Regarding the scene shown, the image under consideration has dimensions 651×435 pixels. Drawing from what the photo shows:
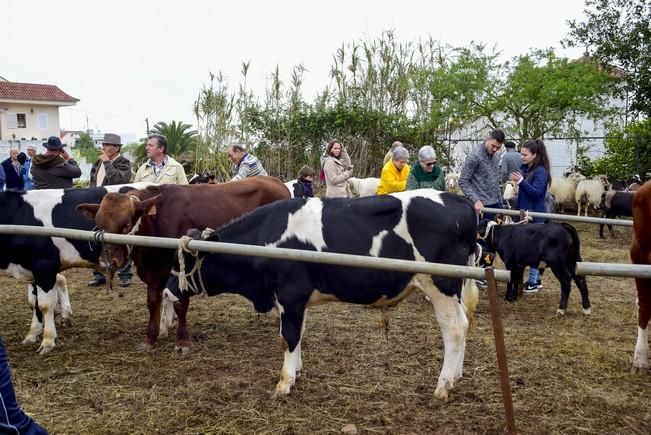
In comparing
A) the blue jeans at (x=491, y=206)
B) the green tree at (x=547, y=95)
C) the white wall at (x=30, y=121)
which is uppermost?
the white wall at (x=30, y=121)

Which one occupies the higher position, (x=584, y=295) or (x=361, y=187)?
(x=361, y=187)

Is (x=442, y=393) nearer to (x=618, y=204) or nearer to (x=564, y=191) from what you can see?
(x=618, y=204)

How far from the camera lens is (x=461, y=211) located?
4.39 m

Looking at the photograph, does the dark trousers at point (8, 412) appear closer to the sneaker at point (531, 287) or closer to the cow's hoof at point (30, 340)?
the cow's hoof at point (30, 340)

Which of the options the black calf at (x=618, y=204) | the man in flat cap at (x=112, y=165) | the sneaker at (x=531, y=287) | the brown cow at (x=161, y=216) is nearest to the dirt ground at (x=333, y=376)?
the brown cow at (x=161, y=216)

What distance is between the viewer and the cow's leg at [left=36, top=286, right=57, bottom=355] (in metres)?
5.46

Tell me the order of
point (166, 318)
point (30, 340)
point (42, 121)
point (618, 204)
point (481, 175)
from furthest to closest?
point (42, 121), point (618, 204), point (481, 175), point (166, 318), point (30, 340)

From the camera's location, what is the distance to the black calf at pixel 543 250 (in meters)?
6.67

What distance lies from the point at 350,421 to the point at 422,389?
76cm

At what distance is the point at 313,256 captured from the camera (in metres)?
3.38

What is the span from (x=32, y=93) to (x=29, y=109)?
1.27 metres

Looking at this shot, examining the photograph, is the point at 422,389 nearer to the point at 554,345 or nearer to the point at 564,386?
the point at 564,386

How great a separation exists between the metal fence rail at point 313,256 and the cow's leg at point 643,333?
244 cm

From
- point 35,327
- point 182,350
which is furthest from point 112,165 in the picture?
point 182,350
